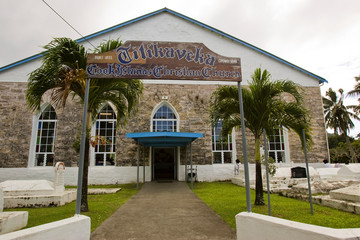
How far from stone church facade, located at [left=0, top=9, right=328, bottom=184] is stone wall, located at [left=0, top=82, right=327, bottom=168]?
48 mm

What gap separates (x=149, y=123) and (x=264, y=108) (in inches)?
326

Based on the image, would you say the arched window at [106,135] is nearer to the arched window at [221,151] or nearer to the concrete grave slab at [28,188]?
the concrete grave slab at [28,188]

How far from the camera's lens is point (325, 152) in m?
14.5

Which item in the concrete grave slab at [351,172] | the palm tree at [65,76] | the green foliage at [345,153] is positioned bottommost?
the concrete grave slab at [351,172]

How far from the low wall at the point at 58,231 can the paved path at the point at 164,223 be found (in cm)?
60

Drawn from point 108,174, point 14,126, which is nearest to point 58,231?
point 108,174

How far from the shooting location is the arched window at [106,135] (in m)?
13.5

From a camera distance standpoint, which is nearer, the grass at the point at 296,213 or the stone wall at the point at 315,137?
the grass at the point at 296,213

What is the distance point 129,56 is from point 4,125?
496 inches

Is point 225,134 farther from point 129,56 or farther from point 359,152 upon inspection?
point 359,152

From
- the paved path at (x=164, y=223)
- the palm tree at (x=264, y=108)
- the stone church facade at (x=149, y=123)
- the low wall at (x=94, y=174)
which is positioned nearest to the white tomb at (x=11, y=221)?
the paved path at (x=164, y=223)

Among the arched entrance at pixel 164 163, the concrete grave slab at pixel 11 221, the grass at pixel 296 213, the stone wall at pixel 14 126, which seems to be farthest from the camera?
the arched entrance at pixel 164 163

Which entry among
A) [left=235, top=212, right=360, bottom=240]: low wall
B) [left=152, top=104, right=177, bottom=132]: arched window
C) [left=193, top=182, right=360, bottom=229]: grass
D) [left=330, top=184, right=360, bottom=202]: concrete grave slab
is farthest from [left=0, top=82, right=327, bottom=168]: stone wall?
[left=235, top=212, right=360, bottom=240]: low wall

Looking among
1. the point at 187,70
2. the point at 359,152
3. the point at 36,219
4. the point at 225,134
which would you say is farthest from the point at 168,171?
the point at 359,152
